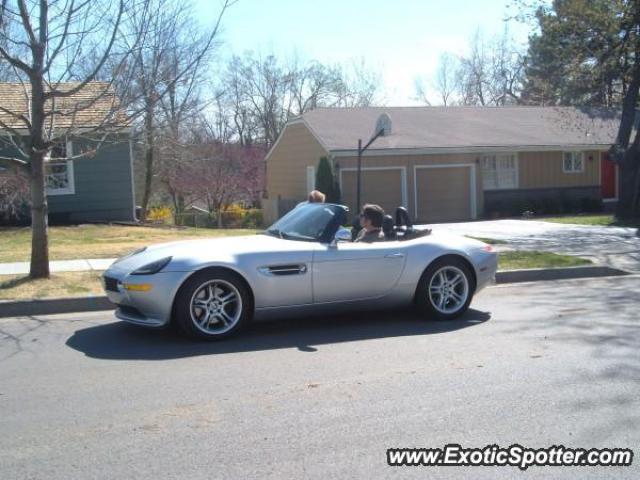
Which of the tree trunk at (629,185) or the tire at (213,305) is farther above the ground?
the tree trunk at (629,185)

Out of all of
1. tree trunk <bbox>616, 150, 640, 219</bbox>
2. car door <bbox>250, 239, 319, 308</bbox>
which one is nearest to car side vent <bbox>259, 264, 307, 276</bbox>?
car door <bbox>250, 239, 319, 308</bbox>

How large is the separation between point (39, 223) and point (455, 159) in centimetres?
1734

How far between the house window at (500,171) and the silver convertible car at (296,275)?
60.3ft

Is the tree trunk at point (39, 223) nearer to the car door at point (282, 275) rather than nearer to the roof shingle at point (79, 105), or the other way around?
the roof shingle at point (79, 105)

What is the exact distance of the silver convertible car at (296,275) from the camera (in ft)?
21.8

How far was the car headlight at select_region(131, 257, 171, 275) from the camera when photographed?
662cm

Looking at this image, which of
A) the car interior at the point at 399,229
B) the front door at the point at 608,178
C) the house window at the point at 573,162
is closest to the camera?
the car interior at the point at 399,229

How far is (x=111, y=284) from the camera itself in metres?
7.03

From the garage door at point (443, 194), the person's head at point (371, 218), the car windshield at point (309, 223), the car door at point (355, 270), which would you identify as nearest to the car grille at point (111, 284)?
the car windshield at point (309, 223)

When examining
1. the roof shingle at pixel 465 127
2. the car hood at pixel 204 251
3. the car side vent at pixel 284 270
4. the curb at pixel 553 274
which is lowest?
the curb at pixel 553 274

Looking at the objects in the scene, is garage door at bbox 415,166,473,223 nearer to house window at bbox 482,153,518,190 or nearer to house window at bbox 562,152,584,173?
house window at bbox 482,153,518,190

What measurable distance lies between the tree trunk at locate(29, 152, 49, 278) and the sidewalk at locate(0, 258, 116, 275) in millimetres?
719

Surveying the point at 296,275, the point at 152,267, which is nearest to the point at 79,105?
the point at 152,267

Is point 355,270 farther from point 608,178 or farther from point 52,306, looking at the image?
point 608,178
